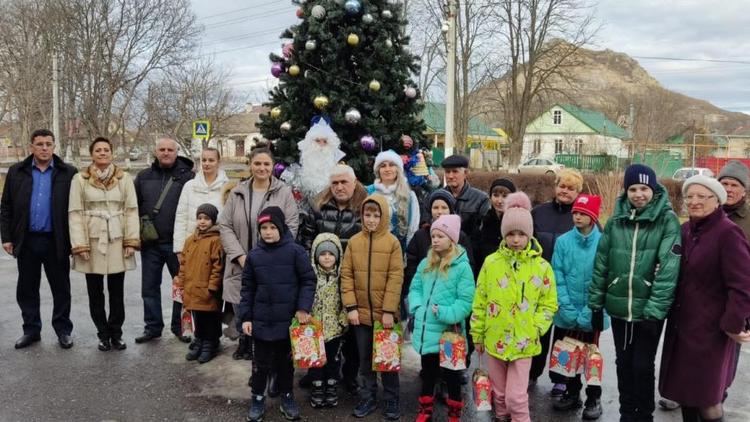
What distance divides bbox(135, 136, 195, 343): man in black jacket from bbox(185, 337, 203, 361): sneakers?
43 centimetres

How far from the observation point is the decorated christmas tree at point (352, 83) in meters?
6.05

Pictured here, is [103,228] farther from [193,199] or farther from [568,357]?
[568,357]

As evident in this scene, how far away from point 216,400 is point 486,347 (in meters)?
2.21

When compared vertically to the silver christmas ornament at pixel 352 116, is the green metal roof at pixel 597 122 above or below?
above

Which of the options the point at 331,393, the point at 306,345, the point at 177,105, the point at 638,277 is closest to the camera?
the point at 638,277

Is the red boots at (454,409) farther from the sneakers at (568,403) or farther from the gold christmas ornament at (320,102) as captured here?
the gold christmas ornament at (320,102)

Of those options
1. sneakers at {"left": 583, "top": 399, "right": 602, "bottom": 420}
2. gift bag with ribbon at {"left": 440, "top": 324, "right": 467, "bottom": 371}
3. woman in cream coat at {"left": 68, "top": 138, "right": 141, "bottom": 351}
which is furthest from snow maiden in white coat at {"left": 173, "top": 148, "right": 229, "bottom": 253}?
sneakers at {"left": 583, "top": 399, "right": 602, "bottom": 420}

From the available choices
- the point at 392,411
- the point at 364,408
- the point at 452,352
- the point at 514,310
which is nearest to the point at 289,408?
the point at 364,408

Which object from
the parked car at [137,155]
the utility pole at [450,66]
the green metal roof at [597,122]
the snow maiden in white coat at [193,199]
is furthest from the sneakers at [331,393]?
the parked car at [137,155]

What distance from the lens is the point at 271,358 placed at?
4.26 m

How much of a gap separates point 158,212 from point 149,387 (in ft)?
5.92

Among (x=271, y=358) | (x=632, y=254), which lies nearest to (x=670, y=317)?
(x=632, y=254)

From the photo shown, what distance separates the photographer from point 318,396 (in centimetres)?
446

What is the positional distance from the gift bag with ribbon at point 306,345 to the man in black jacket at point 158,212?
2.24 metres
